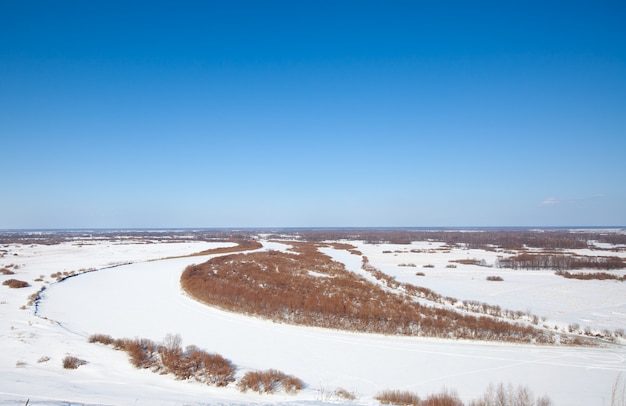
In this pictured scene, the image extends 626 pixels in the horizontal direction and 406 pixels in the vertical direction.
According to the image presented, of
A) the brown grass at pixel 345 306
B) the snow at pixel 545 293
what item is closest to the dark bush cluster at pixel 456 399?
the brown grass at pixel 345 306

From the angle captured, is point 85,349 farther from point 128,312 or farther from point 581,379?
point 581,379

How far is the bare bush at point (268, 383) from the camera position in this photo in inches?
358

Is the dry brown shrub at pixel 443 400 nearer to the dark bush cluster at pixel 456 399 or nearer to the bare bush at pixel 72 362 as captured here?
the dark bush cluster at pixel 456 399

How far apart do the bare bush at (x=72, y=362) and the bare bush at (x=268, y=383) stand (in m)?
4.84

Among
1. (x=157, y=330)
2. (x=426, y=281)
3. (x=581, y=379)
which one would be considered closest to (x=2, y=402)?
(x=157, y=330)

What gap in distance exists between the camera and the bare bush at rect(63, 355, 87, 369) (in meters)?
9.66

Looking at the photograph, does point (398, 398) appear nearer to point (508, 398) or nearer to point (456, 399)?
point (456, 399)

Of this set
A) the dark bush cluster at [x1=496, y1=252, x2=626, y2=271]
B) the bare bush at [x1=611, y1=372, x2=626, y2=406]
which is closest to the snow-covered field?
the bare bush at [x1=611, y1=372, x2=626, y2=406]

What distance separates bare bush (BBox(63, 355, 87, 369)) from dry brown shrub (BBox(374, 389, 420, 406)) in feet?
28.3

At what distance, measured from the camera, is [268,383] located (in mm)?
9250

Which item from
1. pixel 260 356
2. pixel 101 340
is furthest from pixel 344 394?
pixel 101 340

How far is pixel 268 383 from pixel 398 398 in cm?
350

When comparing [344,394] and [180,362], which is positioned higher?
[180,362]

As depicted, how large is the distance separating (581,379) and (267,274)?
79.0 ft
